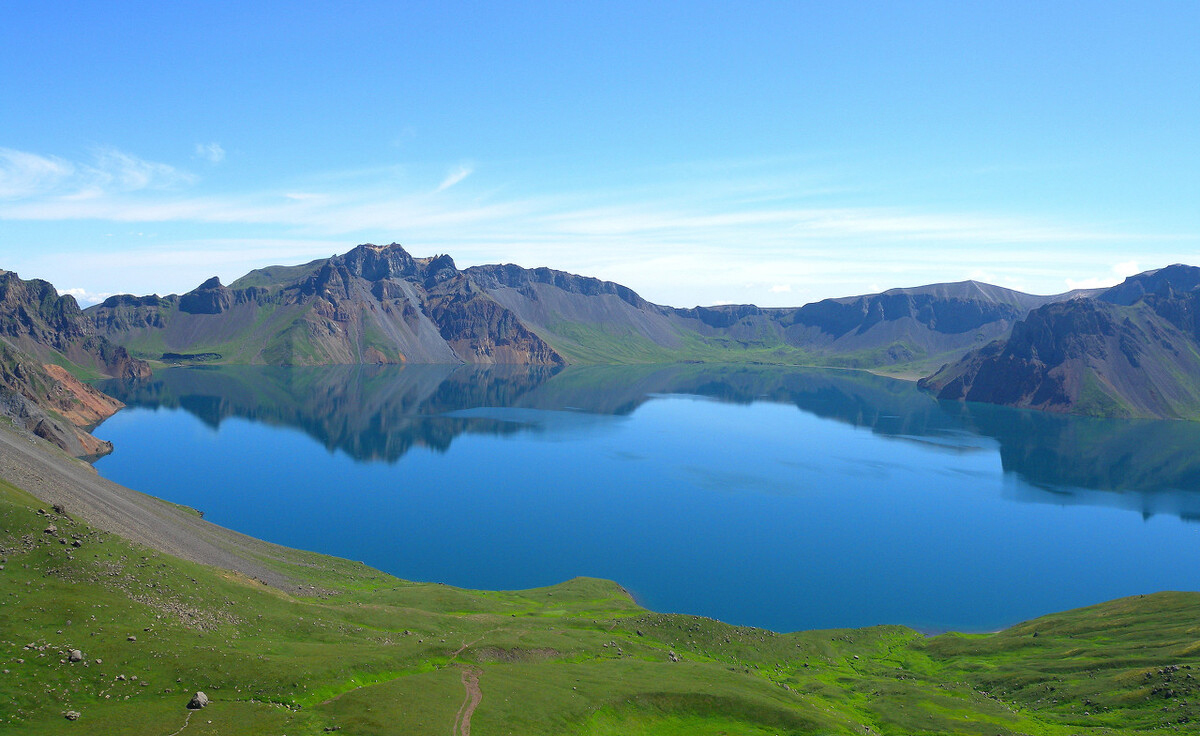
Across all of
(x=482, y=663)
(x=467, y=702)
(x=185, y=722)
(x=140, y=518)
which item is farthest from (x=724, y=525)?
(x=185, y=722)

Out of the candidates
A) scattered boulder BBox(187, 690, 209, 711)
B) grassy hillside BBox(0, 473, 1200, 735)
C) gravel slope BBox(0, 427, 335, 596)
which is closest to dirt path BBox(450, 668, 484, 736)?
grassy hillside BBox(0, 473, 1200, 735)

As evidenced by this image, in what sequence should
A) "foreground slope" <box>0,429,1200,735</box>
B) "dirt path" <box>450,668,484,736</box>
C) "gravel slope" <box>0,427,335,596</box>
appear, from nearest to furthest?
"foreground slope" <box>0,429,1200,735</box>
"dirt path" <box>450,668,484,736</box>
"gravel slope" <box>0,427,335,596</box>

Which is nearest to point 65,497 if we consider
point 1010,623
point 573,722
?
point 573,722

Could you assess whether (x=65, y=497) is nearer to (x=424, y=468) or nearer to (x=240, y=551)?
(x=240, y=551)

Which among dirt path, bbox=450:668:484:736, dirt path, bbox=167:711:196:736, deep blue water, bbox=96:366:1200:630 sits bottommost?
deep blue water, bbox=96:366:1200:630

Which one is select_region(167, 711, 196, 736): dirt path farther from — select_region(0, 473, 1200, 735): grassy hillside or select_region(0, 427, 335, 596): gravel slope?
select_region(0, 427, 335, 596): gravel slope

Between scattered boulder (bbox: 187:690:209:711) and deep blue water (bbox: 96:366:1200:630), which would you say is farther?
deep blue water (bbox: 96:366:1200:630)
